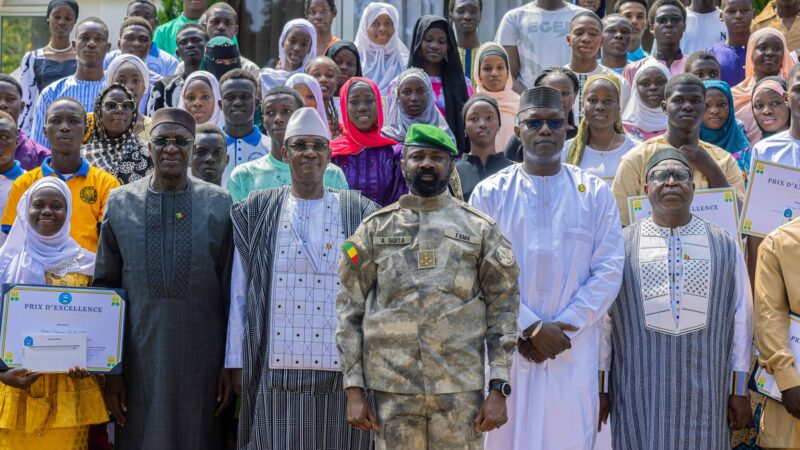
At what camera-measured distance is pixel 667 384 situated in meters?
6.06

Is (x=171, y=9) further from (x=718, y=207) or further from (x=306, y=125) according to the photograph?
(x=718, y=207)

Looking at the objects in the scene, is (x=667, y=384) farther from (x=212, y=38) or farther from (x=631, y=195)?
(x=212, y=38)

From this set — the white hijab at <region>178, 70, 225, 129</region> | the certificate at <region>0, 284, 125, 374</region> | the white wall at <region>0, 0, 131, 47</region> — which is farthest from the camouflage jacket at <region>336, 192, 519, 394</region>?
the white wall at <region>0, 0, 131, 47</region>

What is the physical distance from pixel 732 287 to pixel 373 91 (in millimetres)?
3200

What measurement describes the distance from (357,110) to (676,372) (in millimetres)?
3183

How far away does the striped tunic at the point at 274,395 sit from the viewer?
6113mm

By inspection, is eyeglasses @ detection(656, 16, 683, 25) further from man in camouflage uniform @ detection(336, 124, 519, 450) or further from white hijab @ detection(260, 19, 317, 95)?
man in camouflage uniform @ detection(336, 124, 519, 450)

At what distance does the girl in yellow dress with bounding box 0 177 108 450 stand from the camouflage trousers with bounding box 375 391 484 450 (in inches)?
81.6

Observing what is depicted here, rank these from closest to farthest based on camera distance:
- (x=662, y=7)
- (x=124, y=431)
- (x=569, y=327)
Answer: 1. (x=569, y=327)
2. (x=124, y=431)
3. (x=662, y=7)

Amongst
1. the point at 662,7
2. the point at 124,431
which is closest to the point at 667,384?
the point at 124,431

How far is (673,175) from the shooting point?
6.22 m

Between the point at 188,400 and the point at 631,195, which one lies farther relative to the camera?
the point at 631,195

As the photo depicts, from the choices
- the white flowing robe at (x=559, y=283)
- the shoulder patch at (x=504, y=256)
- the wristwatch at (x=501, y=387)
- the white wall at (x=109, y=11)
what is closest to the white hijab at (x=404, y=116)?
the white flowing robe at (x=559, y=283)

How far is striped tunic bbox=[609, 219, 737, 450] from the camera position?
19.7ft
